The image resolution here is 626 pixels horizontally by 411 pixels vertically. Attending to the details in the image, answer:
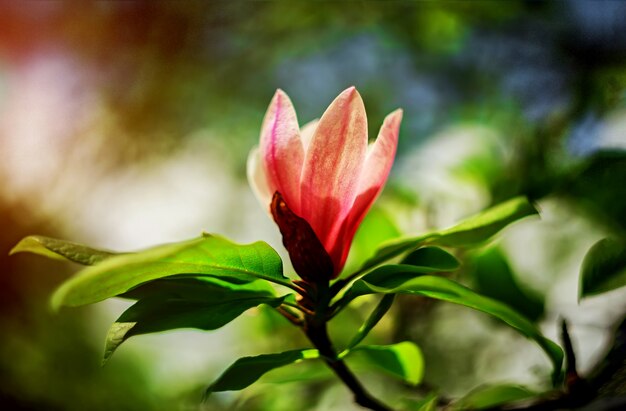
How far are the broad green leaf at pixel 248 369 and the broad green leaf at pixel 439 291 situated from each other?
68mm

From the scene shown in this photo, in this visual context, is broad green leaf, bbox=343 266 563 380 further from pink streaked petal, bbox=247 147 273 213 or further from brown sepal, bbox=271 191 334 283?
pink streaked petal, bbox=247 147 273 213

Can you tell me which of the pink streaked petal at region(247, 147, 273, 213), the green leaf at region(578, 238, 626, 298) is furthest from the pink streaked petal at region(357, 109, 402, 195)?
the green leaf at region(578, 238, 626, 298)

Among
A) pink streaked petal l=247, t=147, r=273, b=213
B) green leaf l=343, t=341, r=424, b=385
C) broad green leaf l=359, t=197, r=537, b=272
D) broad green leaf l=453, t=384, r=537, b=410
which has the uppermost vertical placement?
pink streaked petal l=247, t=147, r=273, b=213

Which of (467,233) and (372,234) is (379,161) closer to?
(467,233)

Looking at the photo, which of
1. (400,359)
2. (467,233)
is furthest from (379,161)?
(400,359)

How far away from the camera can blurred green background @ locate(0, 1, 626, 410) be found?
2.91 ft

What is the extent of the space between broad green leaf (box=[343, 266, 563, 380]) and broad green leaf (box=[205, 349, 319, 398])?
7 centimetres

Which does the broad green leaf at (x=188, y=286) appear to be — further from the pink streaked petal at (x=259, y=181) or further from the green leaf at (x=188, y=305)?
the pink streaked petal at (x=259, y=181)

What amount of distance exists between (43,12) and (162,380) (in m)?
1.02

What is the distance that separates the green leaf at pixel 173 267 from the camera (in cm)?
34

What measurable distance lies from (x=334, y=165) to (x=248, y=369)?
170mm

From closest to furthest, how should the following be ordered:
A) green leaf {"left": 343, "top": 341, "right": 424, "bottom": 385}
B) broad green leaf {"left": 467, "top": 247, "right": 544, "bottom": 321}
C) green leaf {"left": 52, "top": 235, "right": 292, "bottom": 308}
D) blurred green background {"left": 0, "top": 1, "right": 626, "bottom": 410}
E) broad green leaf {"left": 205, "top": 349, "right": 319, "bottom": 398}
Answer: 1. green leaf {"left": 52, "top": 235, "right": 292, "bottom": 308}
2. broad green leaf {"left": 205, "top": 349, "right": 319, "bottom": 398}
3. green leaf {"left": 343, "top": 341, "right": 424, "bottom": 385}
4. broad green leaf {"left": 467, "top": 247, "right": 544, "bottom": 321}
5. blurred green background {"left": 0, "top": 1, "right": 626, "bottom": 410}

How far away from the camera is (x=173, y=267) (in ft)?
1.28

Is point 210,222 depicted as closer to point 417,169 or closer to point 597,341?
point 417,169
